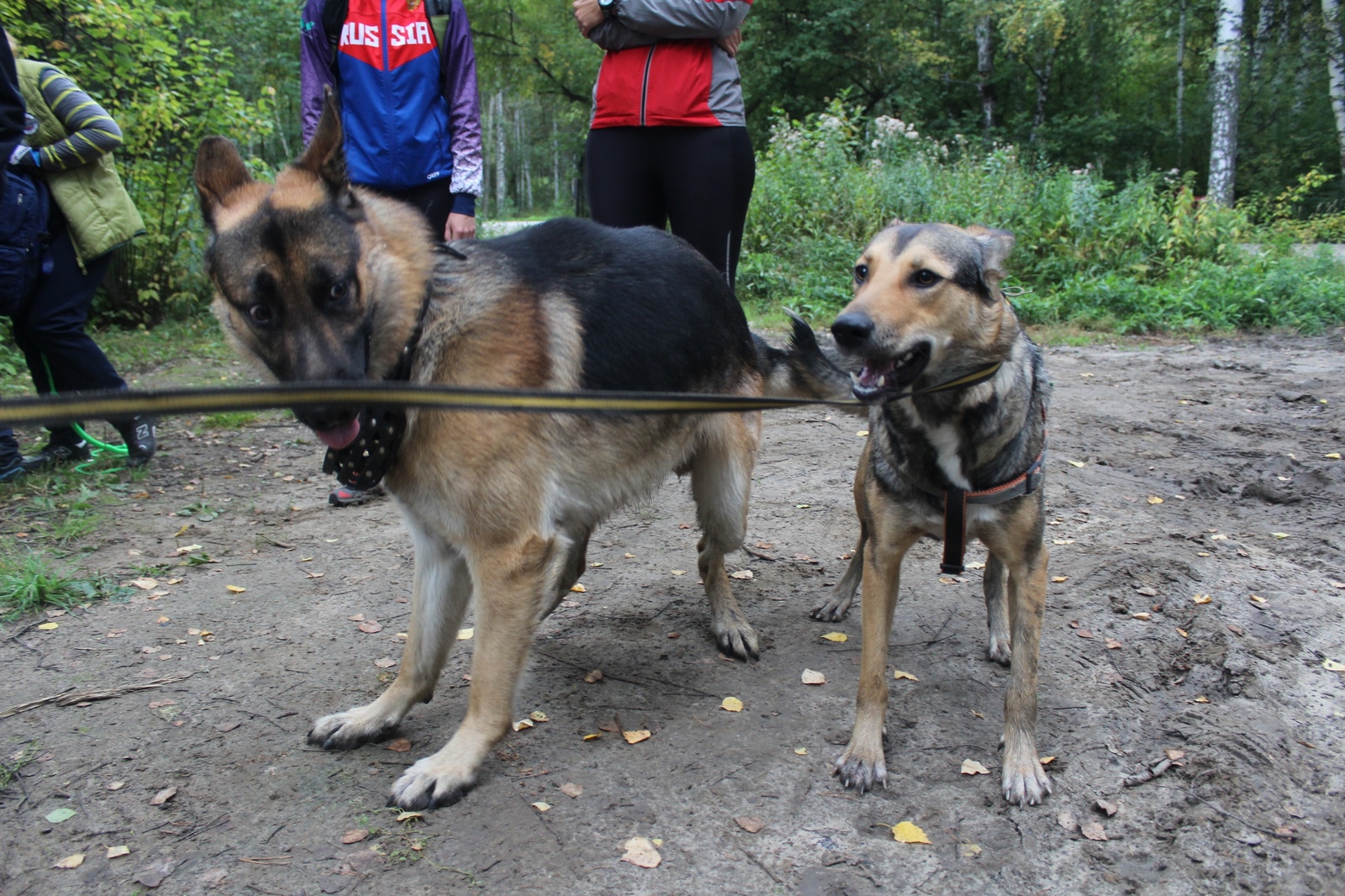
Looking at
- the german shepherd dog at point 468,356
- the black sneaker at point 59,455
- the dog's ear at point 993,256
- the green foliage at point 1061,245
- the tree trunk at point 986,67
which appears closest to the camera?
the german shepherd dog at point 468,356

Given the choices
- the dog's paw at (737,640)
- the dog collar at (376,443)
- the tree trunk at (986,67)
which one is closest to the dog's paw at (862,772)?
the dog's paw at (737,640)

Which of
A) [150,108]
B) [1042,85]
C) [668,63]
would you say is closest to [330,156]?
[668,63]

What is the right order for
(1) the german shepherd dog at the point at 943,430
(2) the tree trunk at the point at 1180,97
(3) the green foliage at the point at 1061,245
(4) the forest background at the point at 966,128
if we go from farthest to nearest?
(2) the tree trunk at the point at 1180,97 < (3) the green foliage at the point at 1061,245 < (4) the forest background at the point at 966,128 < (1) the german shepherd dog at the point at 943,430

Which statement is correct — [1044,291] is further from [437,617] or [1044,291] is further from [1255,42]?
[1255,42]

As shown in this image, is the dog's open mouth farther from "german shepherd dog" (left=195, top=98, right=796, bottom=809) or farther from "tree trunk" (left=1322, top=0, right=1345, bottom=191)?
"tree trunk" (left=1322, top=0, right=1345, bottom=191)

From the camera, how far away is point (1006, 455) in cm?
247

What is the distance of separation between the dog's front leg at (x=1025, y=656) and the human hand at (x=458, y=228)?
104 inches

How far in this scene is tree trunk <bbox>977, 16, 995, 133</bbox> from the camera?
90.0ft

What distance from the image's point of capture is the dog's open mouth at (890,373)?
2383 millimetres

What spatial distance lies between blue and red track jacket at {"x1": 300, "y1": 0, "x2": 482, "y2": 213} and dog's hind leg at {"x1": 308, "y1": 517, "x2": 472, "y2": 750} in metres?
2.00

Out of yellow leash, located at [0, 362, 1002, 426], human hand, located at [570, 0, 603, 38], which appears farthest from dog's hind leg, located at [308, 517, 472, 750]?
human hand, located at [570, 0, 603, 38]

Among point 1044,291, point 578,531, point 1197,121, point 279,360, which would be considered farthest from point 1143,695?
point 1197,121

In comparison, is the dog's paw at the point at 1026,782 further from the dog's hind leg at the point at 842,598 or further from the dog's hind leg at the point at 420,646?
the dog's hind leg at the point at 420,646

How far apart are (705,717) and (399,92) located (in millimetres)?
3042
